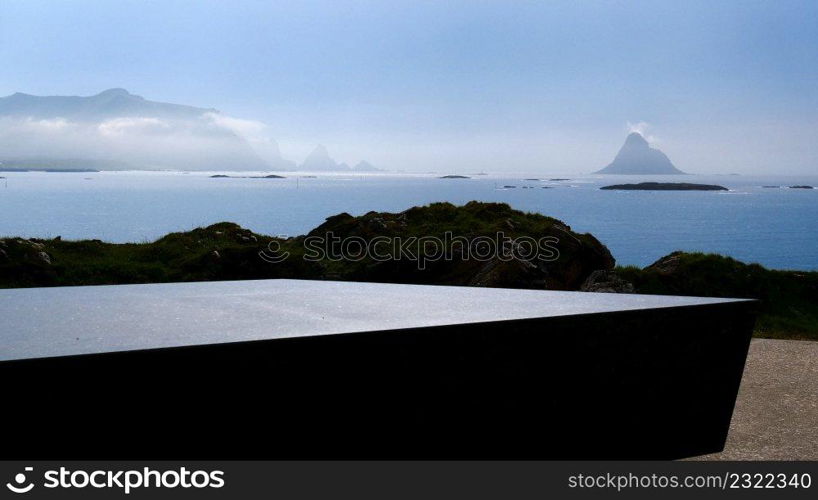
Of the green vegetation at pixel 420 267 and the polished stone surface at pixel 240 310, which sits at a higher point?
the polished stone surface at pixel 240 310

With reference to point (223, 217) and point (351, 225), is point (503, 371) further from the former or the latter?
point (223, 217)

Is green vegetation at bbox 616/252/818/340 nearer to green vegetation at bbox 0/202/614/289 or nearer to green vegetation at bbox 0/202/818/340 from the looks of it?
green vegetation at bbox 0/202/818/340

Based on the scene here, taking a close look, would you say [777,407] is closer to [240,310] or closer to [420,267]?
[240,310]

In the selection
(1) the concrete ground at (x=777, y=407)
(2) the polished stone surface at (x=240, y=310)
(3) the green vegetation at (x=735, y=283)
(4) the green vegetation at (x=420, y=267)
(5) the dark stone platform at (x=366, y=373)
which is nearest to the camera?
(5) the dark stone platform at (x=366, y=373)

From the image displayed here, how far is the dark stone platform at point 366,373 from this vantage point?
470 cm

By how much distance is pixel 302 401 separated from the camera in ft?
17.2

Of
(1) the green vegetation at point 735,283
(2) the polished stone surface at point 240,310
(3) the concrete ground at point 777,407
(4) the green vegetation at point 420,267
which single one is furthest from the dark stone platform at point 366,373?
(1) the green vegetation at point 735,283

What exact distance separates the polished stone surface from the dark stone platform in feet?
0.08

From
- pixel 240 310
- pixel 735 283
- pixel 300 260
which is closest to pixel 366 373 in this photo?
pixel 240 310

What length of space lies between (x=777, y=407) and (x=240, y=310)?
639 centimetres

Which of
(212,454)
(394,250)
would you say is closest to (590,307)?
(212,454)

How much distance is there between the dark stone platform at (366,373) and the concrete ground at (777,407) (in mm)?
566

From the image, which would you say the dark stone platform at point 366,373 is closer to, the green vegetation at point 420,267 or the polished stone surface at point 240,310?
the polished stone surface at point 240,310

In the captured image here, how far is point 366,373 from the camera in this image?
17.5 ft
